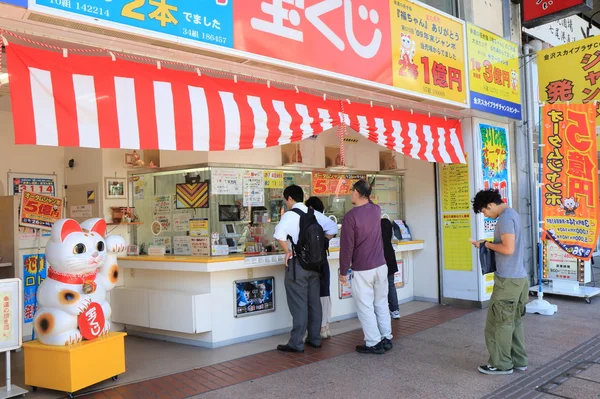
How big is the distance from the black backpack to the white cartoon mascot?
2.35 m

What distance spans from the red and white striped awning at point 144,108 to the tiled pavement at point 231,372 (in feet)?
6.67

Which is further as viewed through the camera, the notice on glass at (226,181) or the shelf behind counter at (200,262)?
the notice on glass at (226,181)

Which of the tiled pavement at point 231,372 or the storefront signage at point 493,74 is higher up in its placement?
the storefront signage at point 493,74

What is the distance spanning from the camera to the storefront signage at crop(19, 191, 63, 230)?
579 centimetres

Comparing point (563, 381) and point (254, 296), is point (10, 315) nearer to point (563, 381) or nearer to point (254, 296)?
point (254, 296)

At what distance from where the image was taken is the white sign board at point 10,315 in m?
4.04

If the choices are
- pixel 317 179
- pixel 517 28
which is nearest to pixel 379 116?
pixel 317 179

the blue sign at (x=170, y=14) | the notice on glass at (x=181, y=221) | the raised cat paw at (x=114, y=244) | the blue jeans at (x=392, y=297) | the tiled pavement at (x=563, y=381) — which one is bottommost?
the tiled pavement at (x=563, y=381)

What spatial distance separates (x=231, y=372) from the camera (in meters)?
4.61

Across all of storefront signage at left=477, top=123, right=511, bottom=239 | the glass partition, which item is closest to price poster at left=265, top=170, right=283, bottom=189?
the glass partition

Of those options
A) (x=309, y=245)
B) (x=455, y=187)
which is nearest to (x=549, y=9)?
(x=455, y=187)

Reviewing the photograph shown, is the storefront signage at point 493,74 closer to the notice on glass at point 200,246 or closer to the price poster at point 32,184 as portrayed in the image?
the notice on glass at point 200,246

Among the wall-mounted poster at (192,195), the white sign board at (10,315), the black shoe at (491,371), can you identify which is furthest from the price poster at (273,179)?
the black shoe at (491,371)

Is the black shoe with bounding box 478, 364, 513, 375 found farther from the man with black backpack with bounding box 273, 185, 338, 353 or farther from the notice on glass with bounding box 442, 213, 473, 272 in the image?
the notice on glass with bounding box 442, 213, 473, 272
